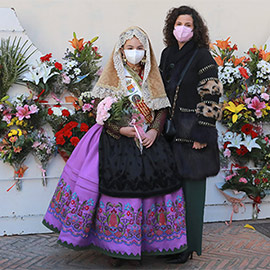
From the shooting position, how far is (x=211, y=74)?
3482mm

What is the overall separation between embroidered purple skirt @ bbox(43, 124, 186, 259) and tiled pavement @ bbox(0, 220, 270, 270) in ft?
1.22

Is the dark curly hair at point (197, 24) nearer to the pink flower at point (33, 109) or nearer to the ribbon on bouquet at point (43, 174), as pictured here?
the pink flower at point (33, 109)

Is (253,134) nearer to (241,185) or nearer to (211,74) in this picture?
(241,185)

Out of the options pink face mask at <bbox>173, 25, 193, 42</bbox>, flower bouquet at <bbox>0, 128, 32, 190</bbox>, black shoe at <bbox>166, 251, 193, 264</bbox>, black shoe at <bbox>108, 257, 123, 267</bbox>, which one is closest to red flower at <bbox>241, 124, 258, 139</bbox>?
pink face mask at <bbox>173, 25, 193, 42</bbox>

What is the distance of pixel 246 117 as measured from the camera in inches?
187

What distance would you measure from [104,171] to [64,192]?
18.3 inches

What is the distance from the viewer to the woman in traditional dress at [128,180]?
10.9 ft

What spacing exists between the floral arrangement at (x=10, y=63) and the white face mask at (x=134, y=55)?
4.59 ft

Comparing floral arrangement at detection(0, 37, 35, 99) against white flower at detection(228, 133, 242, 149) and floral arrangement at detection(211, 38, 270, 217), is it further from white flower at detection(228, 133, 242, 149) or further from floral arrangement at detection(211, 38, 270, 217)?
white flower at detection(228, 133, 242, 149)

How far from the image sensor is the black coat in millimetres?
3455

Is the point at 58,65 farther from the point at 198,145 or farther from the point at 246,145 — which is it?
the point at 246,145

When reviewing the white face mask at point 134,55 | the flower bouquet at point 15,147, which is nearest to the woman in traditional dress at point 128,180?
the white face mask at point 134,55

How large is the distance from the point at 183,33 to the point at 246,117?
1577mm

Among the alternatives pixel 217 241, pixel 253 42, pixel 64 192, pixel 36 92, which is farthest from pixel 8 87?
pixel 253 42
